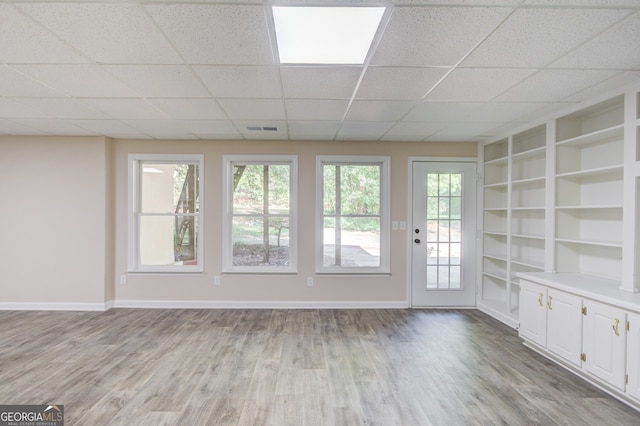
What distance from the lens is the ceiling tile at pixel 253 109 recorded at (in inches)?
115

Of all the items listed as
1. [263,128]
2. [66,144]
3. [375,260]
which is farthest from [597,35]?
[66,144]

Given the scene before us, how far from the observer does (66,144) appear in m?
4.24

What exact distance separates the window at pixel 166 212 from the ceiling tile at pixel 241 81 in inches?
81.0

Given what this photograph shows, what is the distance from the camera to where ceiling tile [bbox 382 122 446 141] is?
3648mm

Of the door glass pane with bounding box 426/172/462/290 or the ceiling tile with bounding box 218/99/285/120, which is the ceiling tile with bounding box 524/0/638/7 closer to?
the ceiling tile with bounding box 218/99/285/120

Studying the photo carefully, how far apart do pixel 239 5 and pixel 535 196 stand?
13.0 feet

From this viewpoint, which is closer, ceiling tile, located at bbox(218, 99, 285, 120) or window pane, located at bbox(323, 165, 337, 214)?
ceiling tile, located at bbox(218, 99, 285, 120)

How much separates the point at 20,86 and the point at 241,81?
190 cm

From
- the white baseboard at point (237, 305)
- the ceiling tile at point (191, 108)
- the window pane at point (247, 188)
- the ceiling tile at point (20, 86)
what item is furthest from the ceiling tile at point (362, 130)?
the ceiling tile at point (20, 86)

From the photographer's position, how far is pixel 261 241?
463cm

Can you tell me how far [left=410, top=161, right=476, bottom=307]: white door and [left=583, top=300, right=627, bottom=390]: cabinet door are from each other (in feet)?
6.67

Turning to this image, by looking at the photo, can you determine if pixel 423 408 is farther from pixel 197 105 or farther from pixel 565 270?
pixel 197 105

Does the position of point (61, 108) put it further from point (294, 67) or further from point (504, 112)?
point (504, 112)

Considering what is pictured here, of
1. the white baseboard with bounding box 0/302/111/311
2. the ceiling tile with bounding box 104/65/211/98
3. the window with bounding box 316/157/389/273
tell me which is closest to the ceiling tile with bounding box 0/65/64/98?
the ceiling tile with bounding box 104/65/211/98
